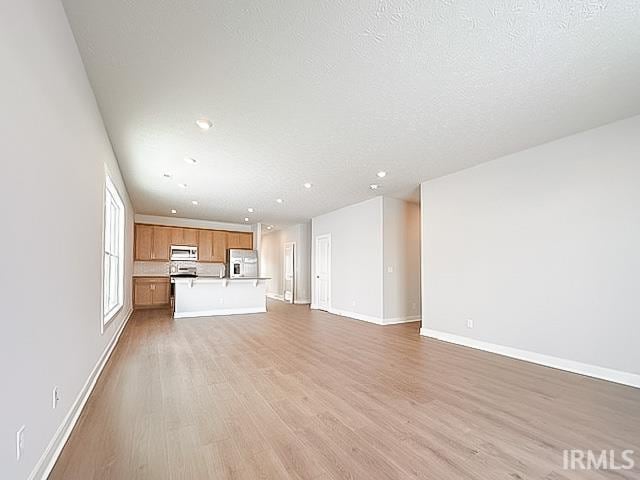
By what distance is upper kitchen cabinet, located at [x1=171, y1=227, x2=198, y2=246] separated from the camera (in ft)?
30.1

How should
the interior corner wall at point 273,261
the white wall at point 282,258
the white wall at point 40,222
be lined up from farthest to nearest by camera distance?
the interior corner wall at point 273,261 < the white wall at point 282,258 < the white wall at point 40,222

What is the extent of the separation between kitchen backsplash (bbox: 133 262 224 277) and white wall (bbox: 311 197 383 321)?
3889 mm

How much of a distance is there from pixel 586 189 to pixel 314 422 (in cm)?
372

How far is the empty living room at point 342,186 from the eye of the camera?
5.71 feet

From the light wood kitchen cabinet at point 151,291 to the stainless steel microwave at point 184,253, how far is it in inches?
27.3

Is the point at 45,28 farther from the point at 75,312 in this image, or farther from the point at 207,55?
the point at 75,312

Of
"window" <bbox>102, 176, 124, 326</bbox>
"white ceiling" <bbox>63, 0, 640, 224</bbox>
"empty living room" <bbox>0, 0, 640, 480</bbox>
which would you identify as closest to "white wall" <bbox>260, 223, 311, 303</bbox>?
"empty living room" <bbox>0, 0, 640, 480</bbox>

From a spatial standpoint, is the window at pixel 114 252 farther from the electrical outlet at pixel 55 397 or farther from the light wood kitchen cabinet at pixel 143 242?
the light wood kitchen cabinet at pixel 143 242

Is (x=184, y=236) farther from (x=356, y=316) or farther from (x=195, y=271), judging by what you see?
(x=356, y=316)

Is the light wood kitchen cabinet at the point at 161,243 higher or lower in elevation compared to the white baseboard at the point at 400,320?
higher

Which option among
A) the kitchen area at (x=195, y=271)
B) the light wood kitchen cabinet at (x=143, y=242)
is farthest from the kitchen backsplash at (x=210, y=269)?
the light wood kitchen cabinet at (x=143, y=242)

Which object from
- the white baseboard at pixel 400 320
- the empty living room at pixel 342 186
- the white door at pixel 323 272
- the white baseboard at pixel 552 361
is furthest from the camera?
the white door at pixel 323 272

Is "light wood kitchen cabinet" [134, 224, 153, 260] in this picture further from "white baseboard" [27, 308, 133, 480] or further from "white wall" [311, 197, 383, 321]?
"white baseboard" [27, 308, 133, 480]

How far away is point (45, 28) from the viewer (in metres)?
1.67
